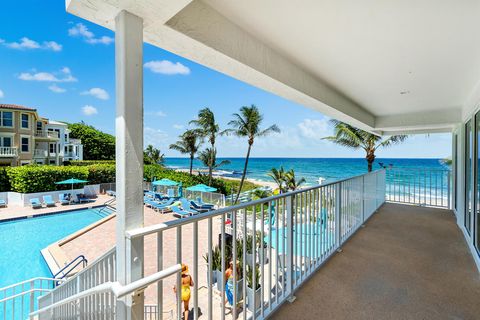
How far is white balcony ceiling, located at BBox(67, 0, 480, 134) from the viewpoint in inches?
60.7

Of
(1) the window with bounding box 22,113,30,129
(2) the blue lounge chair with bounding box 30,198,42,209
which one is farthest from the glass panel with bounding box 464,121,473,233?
(1) the window with bounding box 22,113,30,129

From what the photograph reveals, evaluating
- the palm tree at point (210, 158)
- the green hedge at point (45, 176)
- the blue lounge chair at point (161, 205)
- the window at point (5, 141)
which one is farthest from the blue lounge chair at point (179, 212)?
the window at point (5, 141)

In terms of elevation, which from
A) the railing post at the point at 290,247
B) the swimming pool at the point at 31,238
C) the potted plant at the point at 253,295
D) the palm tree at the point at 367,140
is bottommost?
the swimming pool at the point at 31,238

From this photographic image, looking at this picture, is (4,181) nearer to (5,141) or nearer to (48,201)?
(48,201)

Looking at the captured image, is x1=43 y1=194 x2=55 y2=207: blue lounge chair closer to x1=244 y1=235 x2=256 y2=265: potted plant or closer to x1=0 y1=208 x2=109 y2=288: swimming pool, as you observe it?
x1=0 y1=208 x2=109 y2=288: swimming pool

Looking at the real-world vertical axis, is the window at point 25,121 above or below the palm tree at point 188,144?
above

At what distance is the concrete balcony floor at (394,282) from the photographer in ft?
6.50

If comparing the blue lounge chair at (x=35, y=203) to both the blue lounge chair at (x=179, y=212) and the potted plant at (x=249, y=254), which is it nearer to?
the blue lounge chair at (x=179, y=212)

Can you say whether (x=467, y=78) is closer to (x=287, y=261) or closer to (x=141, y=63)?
(x=287, y=261)

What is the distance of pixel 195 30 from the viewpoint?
5.21 feet

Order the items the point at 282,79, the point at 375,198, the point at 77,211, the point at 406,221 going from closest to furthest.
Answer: the point at 282,79, the point at 406,221, the point at 375,198, the point at 77,211

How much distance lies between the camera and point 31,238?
28.2 ft

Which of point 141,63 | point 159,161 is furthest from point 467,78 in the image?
point 159,161

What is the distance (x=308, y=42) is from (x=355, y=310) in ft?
8.07
